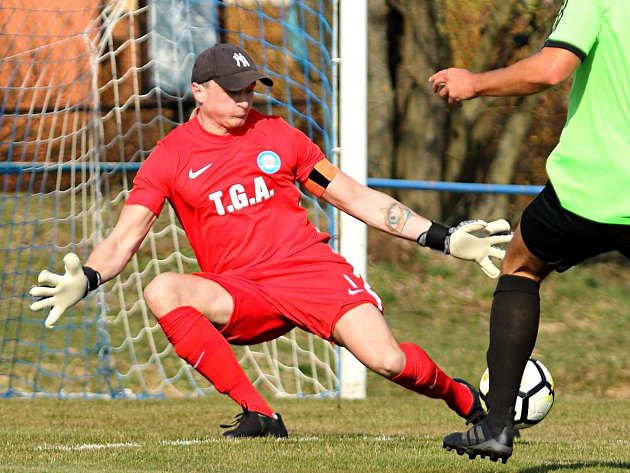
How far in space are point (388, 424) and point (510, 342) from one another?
Result: 243 centimetres

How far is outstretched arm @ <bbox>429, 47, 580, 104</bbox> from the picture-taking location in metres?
4.08

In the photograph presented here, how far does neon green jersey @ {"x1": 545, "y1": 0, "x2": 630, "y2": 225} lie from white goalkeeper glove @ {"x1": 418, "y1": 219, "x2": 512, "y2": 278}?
3.65 ft

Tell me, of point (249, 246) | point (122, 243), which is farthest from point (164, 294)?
point (249, 246)

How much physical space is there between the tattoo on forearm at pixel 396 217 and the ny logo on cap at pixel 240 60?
2.86 ft

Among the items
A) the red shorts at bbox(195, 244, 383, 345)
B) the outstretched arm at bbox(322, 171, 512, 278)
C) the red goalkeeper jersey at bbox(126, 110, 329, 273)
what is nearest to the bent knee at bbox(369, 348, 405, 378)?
the red shorts at bbox(195, 244, 383, 345)

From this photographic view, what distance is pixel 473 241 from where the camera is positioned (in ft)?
17.8

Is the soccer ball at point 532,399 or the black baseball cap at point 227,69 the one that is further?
the black baseball cap at point 227,69

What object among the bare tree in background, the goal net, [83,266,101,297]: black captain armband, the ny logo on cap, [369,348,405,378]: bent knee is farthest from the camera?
the bare tree in background

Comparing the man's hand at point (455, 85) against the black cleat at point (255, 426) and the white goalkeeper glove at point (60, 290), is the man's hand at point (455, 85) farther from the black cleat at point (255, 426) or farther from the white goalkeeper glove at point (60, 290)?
the black cleat at point (255, 426)

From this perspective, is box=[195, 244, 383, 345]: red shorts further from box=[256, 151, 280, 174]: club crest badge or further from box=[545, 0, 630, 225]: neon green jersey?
box=[545, 0, 630, 225]: neon green jersey

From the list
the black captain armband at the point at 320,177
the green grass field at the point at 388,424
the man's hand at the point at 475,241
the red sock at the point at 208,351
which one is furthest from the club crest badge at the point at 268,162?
the green grass field at the point at 388,424

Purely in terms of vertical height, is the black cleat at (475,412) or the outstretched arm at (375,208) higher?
the outstretched arm at (375,208)

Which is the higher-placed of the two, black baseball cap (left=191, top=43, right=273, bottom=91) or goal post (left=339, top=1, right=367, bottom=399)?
black baseball cap (left=191, top=43, right=273, bottom=91)

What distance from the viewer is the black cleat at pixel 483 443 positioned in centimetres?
433
